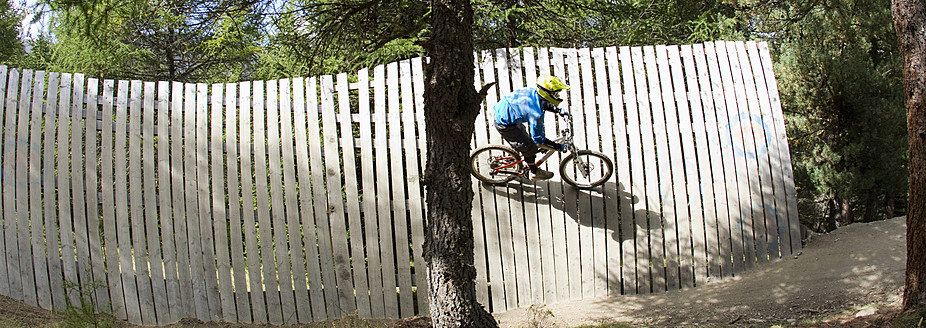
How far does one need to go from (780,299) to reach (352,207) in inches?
148

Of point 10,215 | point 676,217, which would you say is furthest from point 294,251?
point 676,217

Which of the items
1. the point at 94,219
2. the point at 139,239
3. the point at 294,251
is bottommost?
the point at 294,251

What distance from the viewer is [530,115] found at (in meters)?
5.83

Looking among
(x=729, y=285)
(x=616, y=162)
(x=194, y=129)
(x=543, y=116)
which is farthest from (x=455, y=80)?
(x=729, y=285)

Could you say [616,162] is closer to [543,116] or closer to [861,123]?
[543,116]

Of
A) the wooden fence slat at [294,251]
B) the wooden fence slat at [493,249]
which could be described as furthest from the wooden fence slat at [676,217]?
the wooden fence slat at [294,251]

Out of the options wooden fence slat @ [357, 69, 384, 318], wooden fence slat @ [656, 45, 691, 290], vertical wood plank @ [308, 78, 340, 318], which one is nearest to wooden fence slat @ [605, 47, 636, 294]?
wooden fence slat @ [656, 45, 691, 290]

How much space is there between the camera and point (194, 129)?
20.4ft

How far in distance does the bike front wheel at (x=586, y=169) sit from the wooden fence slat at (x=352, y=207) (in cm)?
136

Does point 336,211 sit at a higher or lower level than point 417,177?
lower

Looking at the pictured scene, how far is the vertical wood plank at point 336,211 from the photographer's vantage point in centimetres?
614

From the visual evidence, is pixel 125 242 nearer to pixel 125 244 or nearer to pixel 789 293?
pixel 125 244

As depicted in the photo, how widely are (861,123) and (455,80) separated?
16.8 ft

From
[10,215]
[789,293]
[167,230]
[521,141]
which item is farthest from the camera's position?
[10,215]
